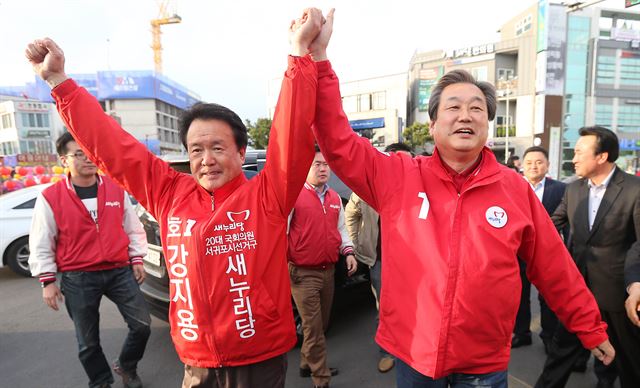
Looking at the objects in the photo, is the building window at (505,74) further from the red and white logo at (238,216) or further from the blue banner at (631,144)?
the red and white logo at (238,216)

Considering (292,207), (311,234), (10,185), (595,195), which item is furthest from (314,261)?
(10,185)

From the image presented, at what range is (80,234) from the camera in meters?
2.55

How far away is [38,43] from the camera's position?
1.44m

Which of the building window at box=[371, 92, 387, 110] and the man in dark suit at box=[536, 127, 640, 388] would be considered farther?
the building window at box=[371, 92, 387, 110]

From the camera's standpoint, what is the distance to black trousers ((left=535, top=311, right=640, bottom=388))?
236 centimetres

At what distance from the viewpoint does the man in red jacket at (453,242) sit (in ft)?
4.60

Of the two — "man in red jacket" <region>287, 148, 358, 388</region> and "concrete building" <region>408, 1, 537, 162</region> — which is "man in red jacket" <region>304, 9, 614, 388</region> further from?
"concrete building" <region>408, 1, 537, 162</region>

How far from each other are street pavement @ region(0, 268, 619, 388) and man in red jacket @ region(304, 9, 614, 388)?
1619mm

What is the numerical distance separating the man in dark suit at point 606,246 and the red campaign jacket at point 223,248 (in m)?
2.05

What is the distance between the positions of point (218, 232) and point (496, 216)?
111 cm

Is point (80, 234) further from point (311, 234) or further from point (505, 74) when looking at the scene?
point (505, 74)

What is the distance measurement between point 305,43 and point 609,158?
2.44 m

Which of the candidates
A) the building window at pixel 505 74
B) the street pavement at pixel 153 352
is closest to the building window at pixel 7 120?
the street pavement at pixel 153 352

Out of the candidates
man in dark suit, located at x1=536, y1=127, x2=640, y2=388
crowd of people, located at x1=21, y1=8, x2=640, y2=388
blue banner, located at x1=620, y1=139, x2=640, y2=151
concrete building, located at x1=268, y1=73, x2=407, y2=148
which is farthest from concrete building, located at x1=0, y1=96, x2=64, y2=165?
blue banner, located at x1=620, y1=139, x2=640, y2=151
